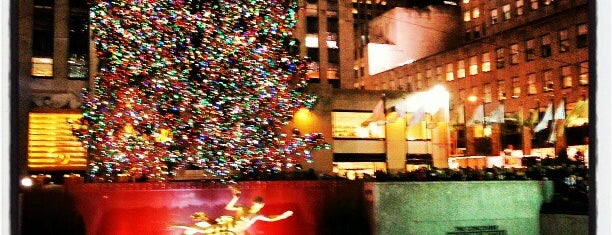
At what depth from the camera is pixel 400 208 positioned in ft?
44.4

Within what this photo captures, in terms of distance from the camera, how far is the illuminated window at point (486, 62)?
A: 2089 inches

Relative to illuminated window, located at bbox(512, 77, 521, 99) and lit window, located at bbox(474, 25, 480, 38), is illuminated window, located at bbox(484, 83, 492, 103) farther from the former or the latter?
lit window, located at bbox(474, 25, 480, 38)

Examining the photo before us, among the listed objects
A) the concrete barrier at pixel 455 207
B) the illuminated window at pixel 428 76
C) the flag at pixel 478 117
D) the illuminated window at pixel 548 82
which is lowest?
the concrete barrier at pixel 455 207

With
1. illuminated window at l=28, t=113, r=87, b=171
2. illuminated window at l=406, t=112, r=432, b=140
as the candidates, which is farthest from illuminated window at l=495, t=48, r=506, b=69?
illuminated window at l=28, t=113, r=87, b=171

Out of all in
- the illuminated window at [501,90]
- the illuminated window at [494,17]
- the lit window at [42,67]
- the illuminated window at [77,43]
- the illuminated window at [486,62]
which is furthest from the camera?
the illuminated window at [494,17]

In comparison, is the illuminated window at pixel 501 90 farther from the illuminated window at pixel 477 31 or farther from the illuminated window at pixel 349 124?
the illuminated window at pixel 349 124

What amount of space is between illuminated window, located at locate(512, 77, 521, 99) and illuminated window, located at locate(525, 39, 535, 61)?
206cm

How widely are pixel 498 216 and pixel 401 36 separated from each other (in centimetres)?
3499

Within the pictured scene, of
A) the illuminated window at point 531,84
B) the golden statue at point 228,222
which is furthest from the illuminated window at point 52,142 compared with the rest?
the illuminated window at point 531,84

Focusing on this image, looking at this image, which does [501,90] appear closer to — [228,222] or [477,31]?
[477,31]

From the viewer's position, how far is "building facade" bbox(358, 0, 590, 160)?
148ft

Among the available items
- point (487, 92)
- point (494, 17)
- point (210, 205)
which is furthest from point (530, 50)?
A: point (210, 205)

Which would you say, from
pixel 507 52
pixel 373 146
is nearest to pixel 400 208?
pixel 373 146

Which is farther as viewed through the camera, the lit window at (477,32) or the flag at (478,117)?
the lit window at (477,32)
